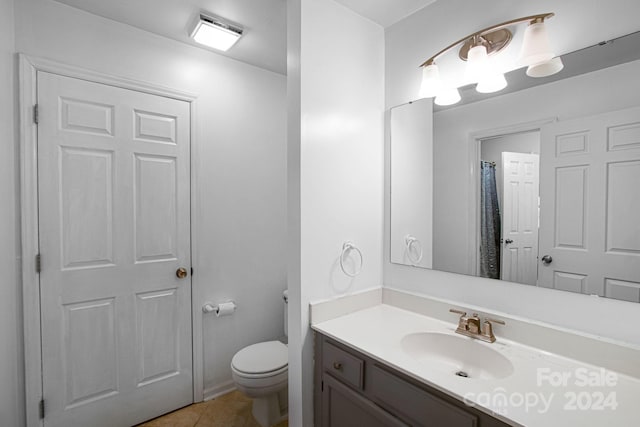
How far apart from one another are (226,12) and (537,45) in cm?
159

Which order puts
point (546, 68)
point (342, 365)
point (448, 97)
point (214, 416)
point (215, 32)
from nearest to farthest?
point (546, 68)
point (342, 365)
point (448, 97)
point (215, 32)
point (214, 416)

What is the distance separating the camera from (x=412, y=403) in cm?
107

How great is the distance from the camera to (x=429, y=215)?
5.36ft

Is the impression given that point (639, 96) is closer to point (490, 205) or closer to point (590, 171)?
point (590, 171)

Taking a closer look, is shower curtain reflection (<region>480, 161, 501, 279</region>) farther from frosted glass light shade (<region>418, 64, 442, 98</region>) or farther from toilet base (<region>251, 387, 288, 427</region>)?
toilet base (<region>251, 387, 288, 427</region>)

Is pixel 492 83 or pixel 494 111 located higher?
pixel 492 83

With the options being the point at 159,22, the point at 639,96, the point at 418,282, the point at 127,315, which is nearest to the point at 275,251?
the point at 127,315

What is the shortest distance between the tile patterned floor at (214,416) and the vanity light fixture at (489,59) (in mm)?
2206

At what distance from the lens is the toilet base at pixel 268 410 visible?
75.8 inches

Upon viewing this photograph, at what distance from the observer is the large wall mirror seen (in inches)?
42.0

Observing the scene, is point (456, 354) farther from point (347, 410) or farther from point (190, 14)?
point (190, 14)

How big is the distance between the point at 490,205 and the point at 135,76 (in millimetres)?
2180

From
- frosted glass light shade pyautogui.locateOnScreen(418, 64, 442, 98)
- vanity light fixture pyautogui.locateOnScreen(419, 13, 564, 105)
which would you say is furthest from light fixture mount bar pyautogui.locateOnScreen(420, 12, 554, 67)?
frosted glass light shade pyautogui.locateOnScreen(418, 64, 442, 98)

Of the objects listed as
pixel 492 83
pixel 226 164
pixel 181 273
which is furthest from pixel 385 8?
pixel 181 273
